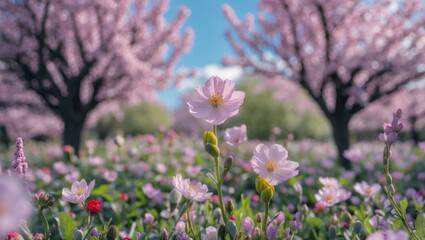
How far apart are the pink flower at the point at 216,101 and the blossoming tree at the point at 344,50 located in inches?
247

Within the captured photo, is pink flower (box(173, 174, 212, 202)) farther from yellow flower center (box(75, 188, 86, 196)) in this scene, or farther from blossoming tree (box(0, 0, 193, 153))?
blossoming tree (box(0, 0, 193, 153))

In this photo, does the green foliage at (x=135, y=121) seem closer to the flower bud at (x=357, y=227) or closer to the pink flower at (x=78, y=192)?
the pink flower at (x=78, y=192)

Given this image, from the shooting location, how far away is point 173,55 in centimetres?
1172

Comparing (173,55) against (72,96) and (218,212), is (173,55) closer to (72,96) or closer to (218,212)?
(72,96)

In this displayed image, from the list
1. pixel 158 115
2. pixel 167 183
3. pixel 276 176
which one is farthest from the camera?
pixel 158 115

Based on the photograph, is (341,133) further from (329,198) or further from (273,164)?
(273,164)

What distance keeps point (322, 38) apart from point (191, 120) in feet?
85.8

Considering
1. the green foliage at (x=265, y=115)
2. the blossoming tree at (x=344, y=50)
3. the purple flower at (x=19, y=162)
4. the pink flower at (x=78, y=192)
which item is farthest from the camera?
the green foliage at (x=265, y=115)

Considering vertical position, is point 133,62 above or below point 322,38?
below

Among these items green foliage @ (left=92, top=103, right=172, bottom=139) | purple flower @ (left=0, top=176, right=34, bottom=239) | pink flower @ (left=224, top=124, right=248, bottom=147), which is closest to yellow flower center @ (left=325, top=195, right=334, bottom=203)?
pink flower @ (left=224, top=124, right=248, bottom=147)

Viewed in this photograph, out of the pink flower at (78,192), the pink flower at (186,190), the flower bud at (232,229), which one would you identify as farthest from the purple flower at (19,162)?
the flower bud at (232,229)

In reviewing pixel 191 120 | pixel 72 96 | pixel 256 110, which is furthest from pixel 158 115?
pixel 72 96

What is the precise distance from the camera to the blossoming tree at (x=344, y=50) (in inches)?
301

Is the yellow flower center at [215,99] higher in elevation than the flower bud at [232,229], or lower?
higher
